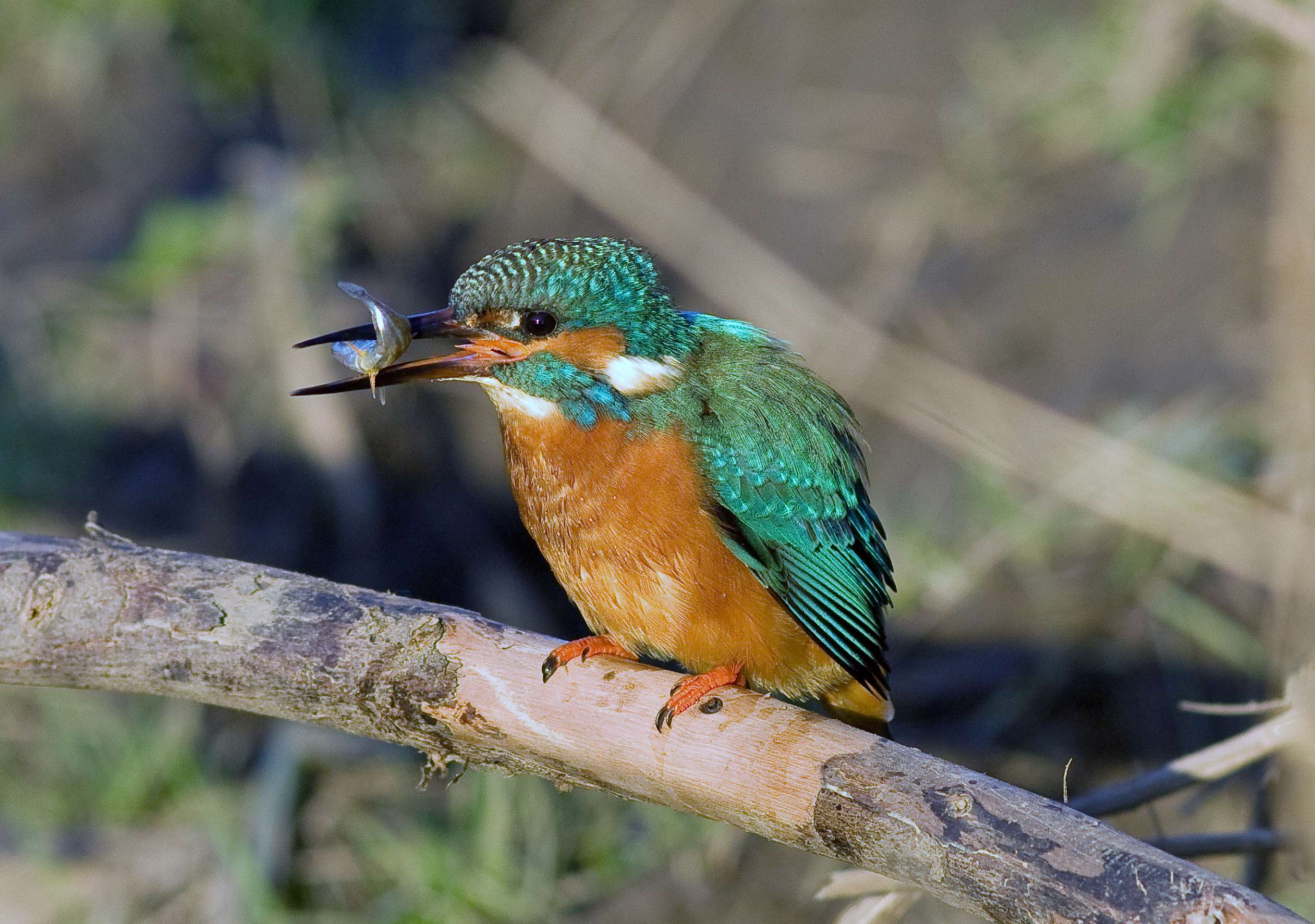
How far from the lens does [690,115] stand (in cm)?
620

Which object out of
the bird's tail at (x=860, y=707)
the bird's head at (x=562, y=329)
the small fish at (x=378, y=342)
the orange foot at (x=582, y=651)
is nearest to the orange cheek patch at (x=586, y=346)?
the bird's head at (x=562, y=329)

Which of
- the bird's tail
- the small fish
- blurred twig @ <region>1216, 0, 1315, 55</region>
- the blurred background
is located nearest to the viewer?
the small fish

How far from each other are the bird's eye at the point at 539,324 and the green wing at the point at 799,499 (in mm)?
311

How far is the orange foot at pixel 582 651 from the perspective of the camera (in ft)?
6.93

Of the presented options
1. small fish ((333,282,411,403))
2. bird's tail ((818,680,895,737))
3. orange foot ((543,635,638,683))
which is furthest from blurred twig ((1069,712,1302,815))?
small fish ((333,282,411,403))

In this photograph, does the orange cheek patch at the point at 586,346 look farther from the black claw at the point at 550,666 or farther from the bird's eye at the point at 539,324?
the black claw at the point at 550,666

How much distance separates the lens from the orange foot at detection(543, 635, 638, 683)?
2.11 meters

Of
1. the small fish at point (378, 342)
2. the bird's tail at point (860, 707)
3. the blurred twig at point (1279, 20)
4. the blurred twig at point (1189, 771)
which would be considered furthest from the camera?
the blurred twig at point (1279, 20)

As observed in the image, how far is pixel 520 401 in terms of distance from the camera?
2.44m

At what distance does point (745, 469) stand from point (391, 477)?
9.63ft

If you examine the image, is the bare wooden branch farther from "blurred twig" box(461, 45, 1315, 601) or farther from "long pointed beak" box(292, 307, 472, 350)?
"blurred twig" box(461, 45, 1315, 601)

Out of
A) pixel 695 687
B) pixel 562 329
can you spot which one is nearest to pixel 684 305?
pixel 562 329

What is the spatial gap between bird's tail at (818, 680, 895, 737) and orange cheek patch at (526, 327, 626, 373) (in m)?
0.76

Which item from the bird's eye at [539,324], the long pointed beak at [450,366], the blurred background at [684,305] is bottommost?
the blurred background at [684,305]
